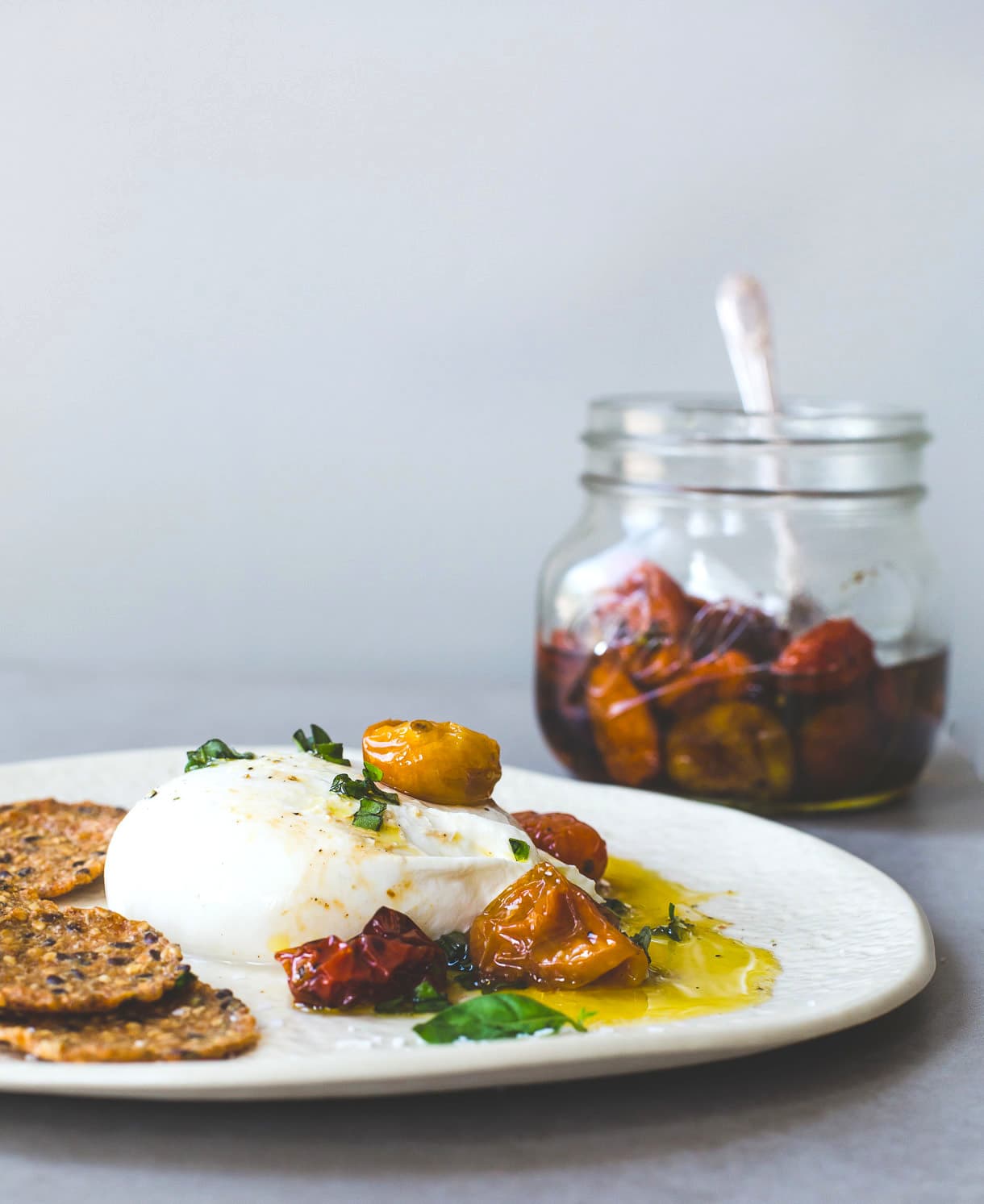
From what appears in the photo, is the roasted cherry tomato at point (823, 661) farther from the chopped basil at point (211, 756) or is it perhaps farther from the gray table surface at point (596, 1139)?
the chopped basil at point (211, 756)

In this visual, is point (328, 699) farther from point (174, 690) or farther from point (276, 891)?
point (276, 891)

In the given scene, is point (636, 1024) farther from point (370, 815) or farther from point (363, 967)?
point (370, 815)

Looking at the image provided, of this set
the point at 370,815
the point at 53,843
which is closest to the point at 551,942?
the point at 370,815

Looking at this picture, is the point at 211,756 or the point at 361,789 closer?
the point at 361,789

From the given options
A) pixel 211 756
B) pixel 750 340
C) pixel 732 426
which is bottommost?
pixel 211 756

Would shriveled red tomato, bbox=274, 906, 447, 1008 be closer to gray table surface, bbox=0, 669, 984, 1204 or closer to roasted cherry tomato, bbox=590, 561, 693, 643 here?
gray table surface, bbox=0, 669, 984, 1204

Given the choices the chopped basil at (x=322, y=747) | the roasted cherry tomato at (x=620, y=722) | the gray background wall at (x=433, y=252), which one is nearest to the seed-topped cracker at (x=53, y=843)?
the chopped basil at (x=322, y=747)
